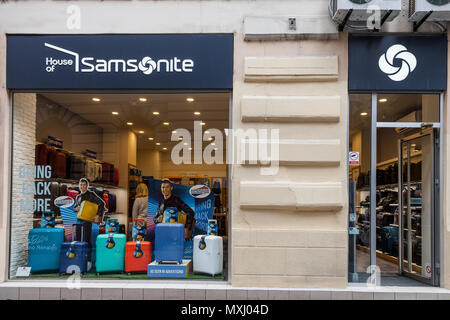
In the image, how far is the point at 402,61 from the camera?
7.14 metres

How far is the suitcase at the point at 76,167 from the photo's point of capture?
309 inches

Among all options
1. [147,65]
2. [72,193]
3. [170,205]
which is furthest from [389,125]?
[72,193]

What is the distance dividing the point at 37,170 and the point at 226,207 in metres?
3.35

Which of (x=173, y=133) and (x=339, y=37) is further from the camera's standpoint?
(x=173, y=133)

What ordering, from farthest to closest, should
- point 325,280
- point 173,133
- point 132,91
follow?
point 173,133, point 132,91, point 325,280

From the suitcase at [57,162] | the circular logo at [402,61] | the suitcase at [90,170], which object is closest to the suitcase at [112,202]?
the suitcase at [90,170]

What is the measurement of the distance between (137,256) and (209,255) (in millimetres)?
1197

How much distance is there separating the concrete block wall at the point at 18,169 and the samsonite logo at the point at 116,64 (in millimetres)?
823

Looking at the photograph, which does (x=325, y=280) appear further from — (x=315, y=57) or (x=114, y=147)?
(x=114, y=147)

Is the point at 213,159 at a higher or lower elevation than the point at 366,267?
higher

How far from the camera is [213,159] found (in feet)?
24.8

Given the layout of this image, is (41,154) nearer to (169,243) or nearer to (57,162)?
(57,162)

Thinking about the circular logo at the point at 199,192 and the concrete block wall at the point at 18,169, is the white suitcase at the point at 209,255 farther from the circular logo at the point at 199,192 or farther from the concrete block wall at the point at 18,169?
the concrete block wall at the point at 18,169

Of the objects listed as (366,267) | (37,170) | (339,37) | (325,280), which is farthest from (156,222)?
(339,37)
